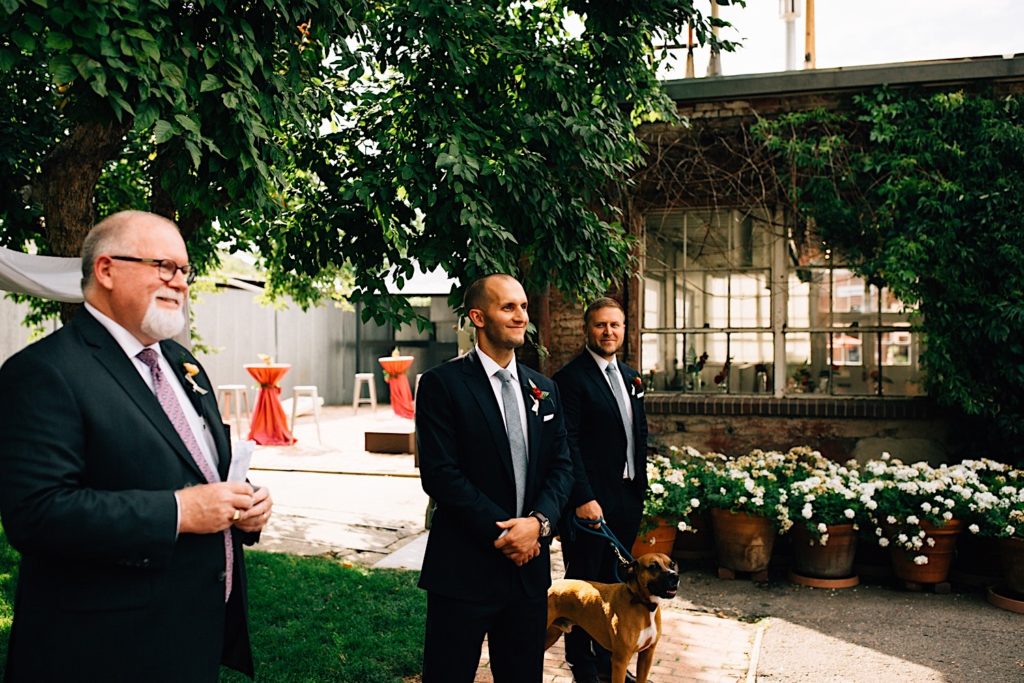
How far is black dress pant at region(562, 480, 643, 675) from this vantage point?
165 inches

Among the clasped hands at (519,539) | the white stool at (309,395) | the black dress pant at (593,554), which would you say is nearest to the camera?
the clasped hands at (519,539)

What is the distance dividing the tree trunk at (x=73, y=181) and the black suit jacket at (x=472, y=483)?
3.86 metres

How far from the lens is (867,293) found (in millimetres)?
8594

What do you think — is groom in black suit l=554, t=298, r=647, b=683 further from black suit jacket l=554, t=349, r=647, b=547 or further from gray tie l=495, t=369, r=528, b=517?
gray tie l=495, t=369, r=528, b=517

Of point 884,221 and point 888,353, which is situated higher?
point 884,221

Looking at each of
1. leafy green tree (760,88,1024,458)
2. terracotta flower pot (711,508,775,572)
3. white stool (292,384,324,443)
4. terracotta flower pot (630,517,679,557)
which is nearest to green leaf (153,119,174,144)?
terracotta flower pot (630,517,679,557)

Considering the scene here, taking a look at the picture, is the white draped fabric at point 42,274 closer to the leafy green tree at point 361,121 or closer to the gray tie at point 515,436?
the leafy green tree at point 361,121

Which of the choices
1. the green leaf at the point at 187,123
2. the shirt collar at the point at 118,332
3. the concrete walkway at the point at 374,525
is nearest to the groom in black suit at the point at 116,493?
the shirt collar at the point at 118,332

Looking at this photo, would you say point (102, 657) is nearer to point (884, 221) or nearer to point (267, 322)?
point (884, 221)

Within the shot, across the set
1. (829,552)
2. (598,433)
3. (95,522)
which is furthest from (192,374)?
(829,552)

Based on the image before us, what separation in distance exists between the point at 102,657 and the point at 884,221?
7.81 meters

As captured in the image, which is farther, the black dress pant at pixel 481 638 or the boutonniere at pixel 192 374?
the black dress pant at pixel 481 638

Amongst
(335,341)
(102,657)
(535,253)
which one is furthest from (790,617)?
(335,341)

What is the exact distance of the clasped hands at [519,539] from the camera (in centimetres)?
295
